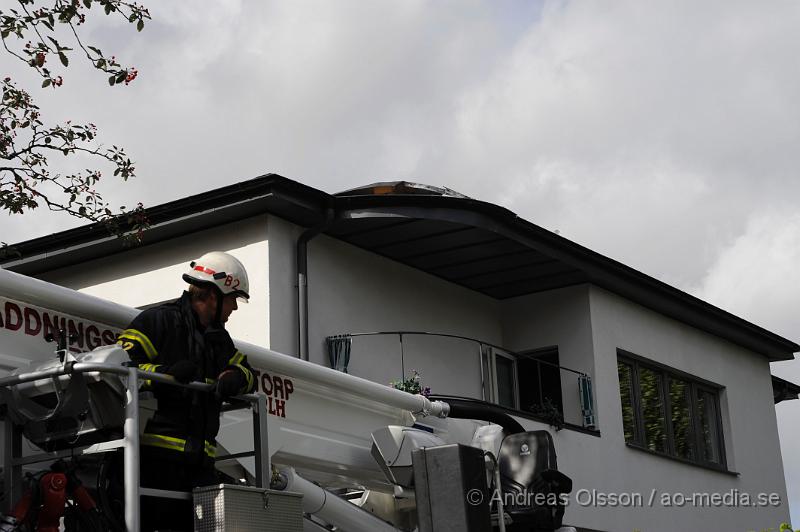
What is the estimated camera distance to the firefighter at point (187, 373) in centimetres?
633

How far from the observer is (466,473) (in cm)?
707

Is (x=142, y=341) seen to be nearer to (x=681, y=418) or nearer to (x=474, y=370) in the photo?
(x=474, y=370)

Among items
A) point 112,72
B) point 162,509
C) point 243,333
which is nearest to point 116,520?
point 162,509

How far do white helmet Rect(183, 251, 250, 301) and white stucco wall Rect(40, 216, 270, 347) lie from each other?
27.3 feet

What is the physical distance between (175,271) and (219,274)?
9967mm

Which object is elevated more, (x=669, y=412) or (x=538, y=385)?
(x=538, y=385)

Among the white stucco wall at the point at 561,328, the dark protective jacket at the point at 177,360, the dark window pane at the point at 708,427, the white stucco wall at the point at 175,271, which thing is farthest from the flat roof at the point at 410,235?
the dark protective jacket at the point at 177,360

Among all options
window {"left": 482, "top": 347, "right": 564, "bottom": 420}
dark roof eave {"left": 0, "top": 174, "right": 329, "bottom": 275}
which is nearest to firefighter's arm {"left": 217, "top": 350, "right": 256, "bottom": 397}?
dark roof eave {"left": 0, "top": 174, "right": 329, "bottom": 275}

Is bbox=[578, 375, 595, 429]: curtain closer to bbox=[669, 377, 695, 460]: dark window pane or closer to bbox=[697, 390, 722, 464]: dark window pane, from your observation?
bbox=[669, 377, 695, 460]: dark window pane

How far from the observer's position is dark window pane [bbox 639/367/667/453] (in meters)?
20.8

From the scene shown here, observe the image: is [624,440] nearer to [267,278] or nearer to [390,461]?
[267,278]

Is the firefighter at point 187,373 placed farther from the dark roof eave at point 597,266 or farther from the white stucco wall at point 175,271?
the dark roof eave at point 597,266

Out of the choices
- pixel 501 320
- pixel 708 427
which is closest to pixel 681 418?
pixel 708 427

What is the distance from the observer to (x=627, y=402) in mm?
20328
